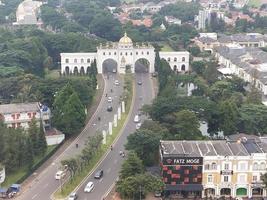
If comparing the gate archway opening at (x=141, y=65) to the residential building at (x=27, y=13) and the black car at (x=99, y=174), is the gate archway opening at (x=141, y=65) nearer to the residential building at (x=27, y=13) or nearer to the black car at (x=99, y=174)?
the black car at (x=99, y=174)

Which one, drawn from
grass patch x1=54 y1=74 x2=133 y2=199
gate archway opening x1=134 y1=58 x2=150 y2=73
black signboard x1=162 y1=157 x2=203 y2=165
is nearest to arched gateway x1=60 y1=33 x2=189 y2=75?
gate archway opening x1=134 y1=58 x2=150 y2=73

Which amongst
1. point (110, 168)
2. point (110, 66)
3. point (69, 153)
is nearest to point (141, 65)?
point (110, 66)

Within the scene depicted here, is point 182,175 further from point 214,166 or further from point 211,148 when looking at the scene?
point 211,148

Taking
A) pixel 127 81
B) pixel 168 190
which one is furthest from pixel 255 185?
pixel 127 81

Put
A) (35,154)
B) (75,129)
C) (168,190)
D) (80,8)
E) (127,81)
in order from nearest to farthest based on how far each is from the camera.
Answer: (168,190), (35,154), (75,129), (127,81), (80,8)

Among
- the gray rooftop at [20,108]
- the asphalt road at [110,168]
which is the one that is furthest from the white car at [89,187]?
the gray rooftop at [20,108]

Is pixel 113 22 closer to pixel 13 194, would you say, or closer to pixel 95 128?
pixel 95 128
